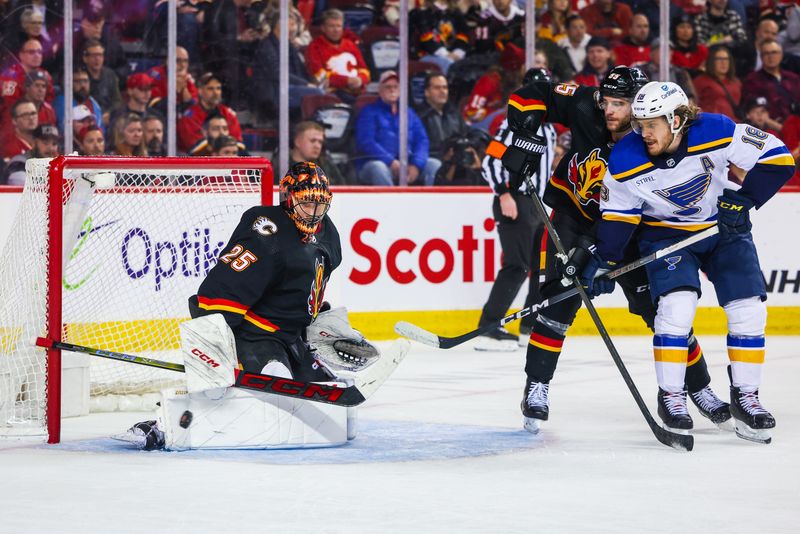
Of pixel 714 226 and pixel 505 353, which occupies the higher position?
pixel 714 226

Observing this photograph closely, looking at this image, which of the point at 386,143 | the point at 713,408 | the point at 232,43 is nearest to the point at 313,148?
the point at 386,143

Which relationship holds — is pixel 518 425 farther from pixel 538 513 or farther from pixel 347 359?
pixel 538 513

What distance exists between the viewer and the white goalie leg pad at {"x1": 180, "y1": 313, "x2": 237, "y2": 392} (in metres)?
3.50

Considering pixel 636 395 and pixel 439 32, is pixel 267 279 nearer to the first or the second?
pixel 636 395

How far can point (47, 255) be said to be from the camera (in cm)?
383

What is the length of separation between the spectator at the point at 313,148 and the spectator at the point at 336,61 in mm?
267

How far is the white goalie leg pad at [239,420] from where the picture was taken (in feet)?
11.8

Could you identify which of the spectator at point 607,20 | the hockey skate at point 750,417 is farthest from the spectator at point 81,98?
the hockey skate at point 750,417

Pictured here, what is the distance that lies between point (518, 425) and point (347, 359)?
1.96ft

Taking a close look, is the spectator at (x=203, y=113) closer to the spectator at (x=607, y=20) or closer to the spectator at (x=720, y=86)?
the spectator at (x=607, y=20)

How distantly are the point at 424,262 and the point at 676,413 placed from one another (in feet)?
10.1

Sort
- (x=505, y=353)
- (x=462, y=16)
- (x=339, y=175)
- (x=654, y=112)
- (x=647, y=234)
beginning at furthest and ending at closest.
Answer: (x=462, y=16) → (x=339, y=175) → (x=505, y=353) → (x=647, y=234) → (x=654, y=112)

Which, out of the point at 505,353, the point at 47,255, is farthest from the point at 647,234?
the point at 505,353

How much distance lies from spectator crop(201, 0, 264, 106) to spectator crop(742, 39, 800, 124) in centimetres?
283
